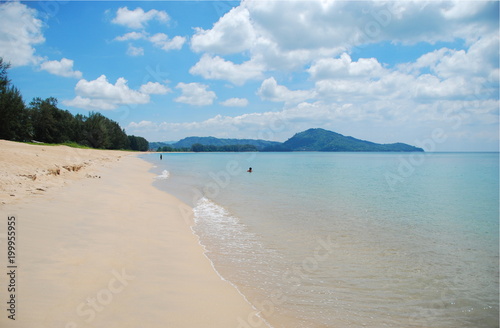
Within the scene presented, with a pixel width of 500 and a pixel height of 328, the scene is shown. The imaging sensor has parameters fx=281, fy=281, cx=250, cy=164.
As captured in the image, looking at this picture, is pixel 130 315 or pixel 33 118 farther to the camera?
pixel 33 118

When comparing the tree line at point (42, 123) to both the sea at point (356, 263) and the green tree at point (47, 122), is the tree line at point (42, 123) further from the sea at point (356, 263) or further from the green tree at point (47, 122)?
the sea at point (356, 263)

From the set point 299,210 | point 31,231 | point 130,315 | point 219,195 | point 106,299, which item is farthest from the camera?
point 219,195

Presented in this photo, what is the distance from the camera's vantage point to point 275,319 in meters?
5.23

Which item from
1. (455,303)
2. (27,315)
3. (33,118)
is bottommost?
(455,303)

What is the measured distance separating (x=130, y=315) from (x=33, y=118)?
81.0 meters

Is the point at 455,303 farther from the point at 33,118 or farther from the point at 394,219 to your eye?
the point at 33,118

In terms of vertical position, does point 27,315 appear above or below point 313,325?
above

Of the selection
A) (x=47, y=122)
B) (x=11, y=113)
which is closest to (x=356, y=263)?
(x=11, y=113)

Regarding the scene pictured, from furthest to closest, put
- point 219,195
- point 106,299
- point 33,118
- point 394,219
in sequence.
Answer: point 33,118
point 219,195
point 394,219
point 106,299

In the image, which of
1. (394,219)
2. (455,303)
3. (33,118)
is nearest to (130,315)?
(455,303)
